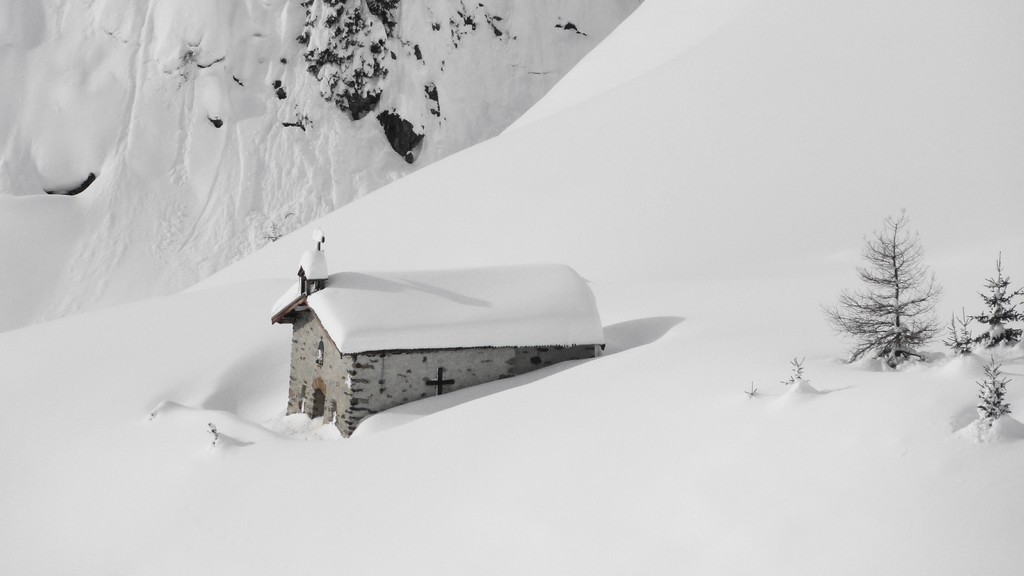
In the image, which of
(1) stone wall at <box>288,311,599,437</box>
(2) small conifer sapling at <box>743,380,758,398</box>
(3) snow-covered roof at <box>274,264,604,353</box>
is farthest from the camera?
(3) snow-covered roof at <box>274,264,604,353</box>

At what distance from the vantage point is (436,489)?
15.9 metres

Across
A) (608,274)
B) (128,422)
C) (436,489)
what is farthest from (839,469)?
(608,274)

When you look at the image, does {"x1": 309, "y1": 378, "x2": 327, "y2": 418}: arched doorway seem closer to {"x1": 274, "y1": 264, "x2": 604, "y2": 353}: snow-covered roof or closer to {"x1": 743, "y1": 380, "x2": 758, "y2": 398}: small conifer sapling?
{"x1": 274, "y1": 264, "x2": 604, "y2": 353}: snow-covered roof

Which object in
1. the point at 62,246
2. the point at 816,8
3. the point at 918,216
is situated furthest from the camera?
the point at 62,246

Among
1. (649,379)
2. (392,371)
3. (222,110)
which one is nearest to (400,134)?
(222,110)

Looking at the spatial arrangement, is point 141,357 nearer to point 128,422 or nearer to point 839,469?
point 128,422

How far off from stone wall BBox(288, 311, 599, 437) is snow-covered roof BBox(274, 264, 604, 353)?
0.32 m

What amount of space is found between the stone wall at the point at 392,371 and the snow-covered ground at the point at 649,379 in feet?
2.06

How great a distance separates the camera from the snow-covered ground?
40.4 ft

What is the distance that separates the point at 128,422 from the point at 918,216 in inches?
989

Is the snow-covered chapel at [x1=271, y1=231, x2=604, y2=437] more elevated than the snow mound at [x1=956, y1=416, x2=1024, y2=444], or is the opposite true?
the snow-covered chapel at [x1=271, y1=231, x2=604, y2=437]

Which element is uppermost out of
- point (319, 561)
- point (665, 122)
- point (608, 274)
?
point (665, 122)

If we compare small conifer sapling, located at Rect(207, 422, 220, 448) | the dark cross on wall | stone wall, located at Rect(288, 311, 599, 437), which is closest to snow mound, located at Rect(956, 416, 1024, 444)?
stone wall, located at Rect(288, 311, 599, 437)

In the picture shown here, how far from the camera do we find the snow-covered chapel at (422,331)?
70.5 ft
